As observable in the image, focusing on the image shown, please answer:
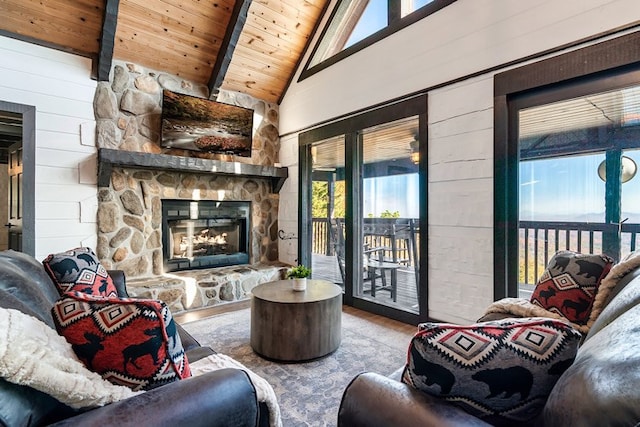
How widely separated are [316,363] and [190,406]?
1579 mm

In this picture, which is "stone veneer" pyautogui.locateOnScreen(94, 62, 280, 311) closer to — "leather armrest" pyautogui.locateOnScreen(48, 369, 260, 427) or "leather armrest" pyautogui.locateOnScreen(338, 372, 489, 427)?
"leather armrest" pyautogui.locateOnScreen(48, 369, 260, 427)

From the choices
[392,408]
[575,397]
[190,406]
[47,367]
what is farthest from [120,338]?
[575,397]

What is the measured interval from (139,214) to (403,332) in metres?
3.19

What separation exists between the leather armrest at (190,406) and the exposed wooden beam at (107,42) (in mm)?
3597

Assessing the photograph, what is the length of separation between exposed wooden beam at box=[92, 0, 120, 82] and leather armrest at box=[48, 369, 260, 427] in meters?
3.60

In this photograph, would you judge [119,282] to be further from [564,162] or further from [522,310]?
[564,162]

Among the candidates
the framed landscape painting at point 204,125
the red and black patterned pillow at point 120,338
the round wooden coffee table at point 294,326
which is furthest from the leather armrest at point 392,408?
the framed landscape painting at point 204,125

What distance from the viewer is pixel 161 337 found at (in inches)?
39.6

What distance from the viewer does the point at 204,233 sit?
171 inches

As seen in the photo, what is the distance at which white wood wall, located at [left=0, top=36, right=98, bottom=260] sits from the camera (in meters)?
3.15

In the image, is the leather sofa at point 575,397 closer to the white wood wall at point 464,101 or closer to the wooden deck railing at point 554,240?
the wooden deck railing at point 554,240

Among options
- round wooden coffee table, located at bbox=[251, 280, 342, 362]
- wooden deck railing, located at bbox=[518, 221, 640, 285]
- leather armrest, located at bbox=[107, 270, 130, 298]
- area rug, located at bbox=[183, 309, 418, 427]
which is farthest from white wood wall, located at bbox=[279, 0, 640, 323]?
leather armrest, located at bbox=[107, 270, 130, 298]

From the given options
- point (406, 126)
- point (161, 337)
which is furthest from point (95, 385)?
point (406, 126)

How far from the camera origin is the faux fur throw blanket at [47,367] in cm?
77
